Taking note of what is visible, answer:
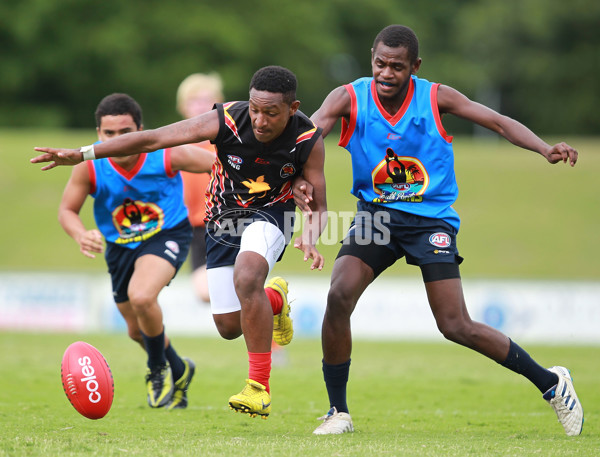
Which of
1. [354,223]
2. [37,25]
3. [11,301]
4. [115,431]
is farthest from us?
[37,25]

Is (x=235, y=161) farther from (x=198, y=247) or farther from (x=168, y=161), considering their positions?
(x=198, y=247)

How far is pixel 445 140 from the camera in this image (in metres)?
5.82

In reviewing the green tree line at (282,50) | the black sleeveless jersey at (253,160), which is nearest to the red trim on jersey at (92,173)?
the black sleeveless jersey at (253,160)

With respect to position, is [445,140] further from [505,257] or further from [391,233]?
[505,257]

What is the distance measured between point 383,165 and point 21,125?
3164 centimetres

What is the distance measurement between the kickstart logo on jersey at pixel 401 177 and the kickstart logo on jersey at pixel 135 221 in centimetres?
209

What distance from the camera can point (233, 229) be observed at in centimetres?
582

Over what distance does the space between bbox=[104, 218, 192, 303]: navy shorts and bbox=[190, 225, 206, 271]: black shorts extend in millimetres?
1920

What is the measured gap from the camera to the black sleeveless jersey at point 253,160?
5535 mm

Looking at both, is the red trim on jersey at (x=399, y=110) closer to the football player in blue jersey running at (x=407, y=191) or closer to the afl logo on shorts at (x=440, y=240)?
the football player in blue jersey running at (x=407, y=191)

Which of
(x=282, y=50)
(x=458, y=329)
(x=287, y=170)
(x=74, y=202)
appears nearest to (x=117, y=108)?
(x=74, y=202)

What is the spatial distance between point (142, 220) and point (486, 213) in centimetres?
1905

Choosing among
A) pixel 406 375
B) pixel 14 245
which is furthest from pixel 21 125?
pixel 406 375

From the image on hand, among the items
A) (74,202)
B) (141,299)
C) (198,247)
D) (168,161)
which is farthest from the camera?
(198,247)
